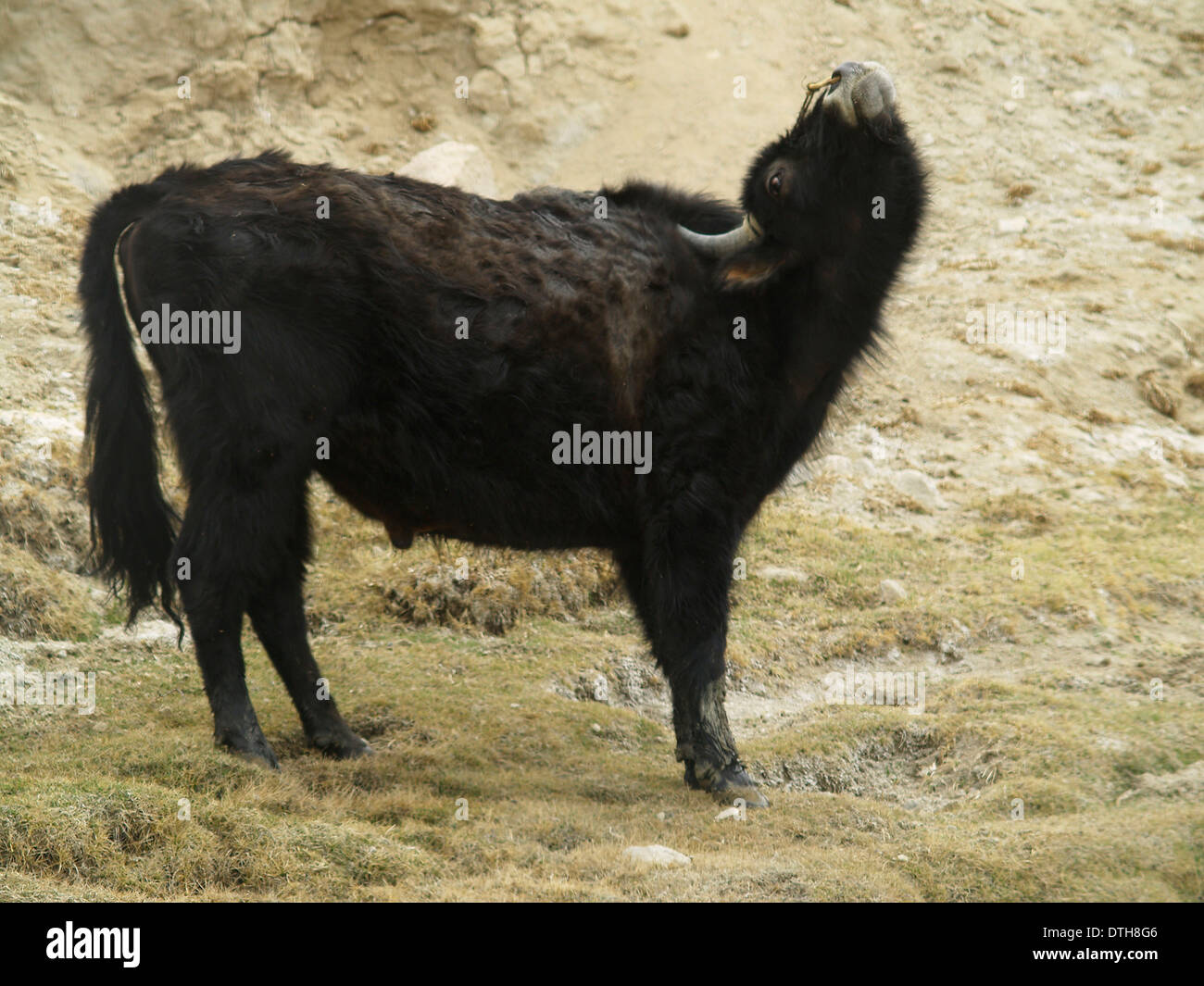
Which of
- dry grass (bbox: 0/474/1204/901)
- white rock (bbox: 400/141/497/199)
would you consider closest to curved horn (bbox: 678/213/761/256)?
dry grass (bbox: 0/474/1204/901)

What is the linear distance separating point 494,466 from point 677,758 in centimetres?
164

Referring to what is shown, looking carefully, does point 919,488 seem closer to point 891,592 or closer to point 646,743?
point 891,592

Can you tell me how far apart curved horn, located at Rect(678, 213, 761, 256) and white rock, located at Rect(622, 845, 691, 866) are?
2841mm

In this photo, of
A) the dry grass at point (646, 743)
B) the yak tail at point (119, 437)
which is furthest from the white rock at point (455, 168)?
the yak tail at point (119, 437)

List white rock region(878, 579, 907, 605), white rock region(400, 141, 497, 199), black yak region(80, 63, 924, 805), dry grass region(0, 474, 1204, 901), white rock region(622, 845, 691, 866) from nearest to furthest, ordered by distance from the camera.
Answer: dry grass region(0, 474, 1204, 901), white rock region(622, 845, 691, 866), black yak region(80, 63, 924, 805), white rock region(878, 579, 907, 605), white rock region(400, 141, 497, 199)

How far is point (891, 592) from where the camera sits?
8.87 meters

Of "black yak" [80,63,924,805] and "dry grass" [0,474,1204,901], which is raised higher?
"black yak" [80,63,924,805]

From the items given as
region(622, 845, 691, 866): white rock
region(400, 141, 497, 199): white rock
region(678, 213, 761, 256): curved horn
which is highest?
region(678, 213, 761, 256): curved horn

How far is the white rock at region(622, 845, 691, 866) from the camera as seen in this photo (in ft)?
15.1

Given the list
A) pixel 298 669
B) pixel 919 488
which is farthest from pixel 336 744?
pixel 919 488

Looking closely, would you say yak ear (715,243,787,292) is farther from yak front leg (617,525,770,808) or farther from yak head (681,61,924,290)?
yak front leg (617,525,770,808)

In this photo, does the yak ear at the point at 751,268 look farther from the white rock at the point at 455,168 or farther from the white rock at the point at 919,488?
the white rock at the point at 455,168

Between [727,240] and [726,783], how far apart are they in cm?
256

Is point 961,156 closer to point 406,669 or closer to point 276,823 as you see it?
point 406,669
